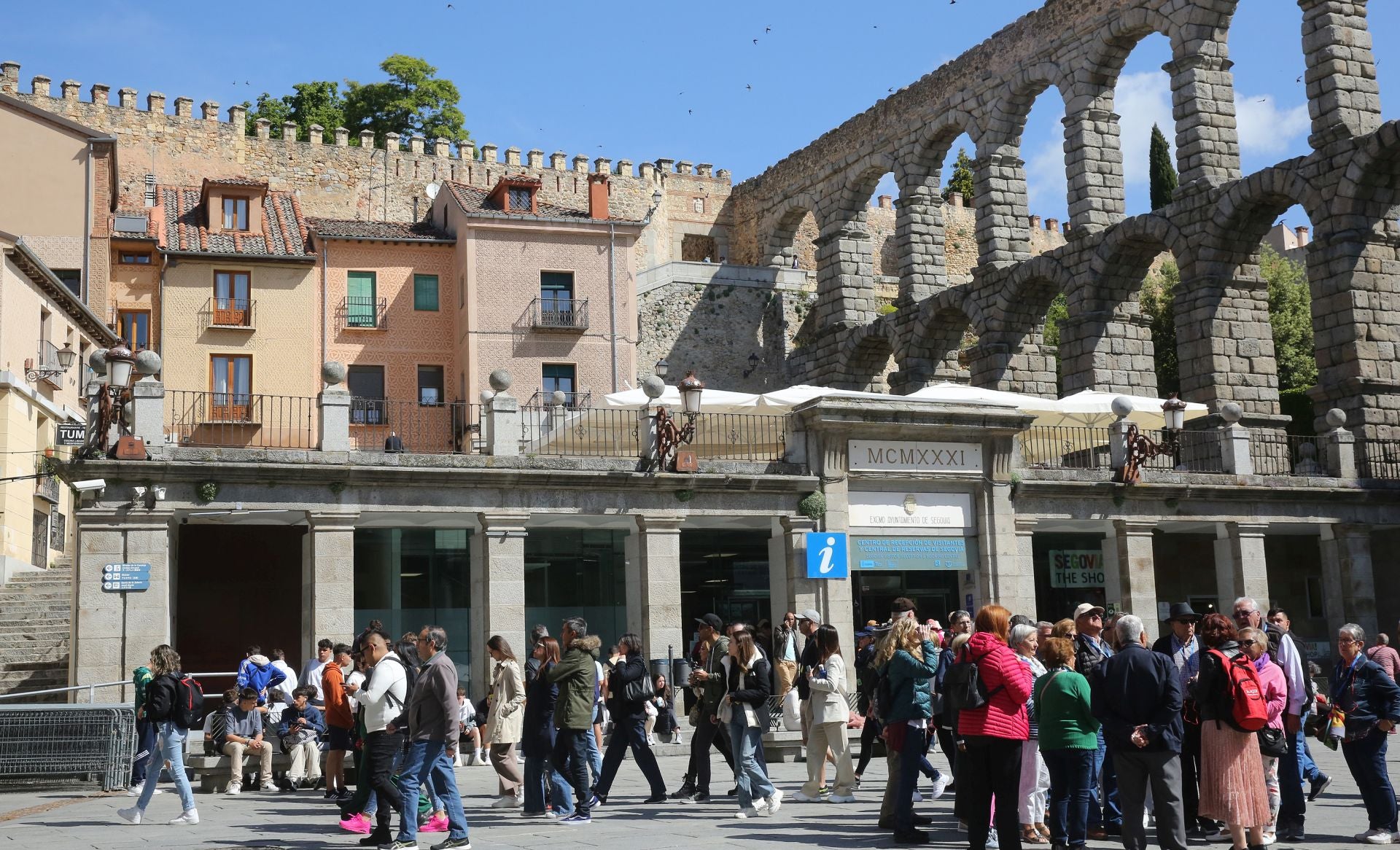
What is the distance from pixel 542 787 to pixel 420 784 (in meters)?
2.16

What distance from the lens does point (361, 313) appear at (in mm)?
39344

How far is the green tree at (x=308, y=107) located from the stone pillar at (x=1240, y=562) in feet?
137

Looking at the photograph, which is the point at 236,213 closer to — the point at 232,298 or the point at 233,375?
the point at 232,298

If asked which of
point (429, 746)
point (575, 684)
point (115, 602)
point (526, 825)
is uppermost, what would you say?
point (115, 602)

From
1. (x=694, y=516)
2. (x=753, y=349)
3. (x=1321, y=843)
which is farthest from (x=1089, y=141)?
(x=1321, y=843)

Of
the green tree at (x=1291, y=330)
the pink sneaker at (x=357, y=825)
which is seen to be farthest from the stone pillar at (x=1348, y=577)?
the green tree at (x=1291, y=330)

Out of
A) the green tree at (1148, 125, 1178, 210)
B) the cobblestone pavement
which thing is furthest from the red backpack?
the green tree at (1148, 125, 1178, 210)

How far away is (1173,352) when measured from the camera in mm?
47312

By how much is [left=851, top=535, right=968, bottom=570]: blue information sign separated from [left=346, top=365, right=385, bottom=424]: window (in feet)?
65.7

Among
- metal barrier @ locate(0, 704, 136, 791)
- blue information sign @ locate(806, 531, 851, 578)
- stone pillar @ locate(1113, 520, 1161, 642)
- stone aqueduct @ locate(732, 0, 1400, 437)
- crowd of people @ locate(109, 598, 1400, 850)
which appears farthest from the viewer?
stone aqueduct @ locate(732, 0, 1400, 437)

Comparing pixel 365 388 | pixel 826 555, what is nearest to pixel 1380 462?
pixel 826 555

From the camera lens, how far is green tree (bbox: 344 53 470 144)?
58.6m

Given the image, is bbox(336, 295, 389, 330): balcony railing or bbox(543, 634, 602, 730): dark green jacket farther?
bbox(336, 295, 389, 330): balcony railing

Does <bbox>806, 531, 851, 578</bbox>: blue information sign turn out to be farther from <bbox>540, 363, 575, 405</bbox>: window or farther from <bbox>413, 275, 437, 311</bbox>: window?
<bbox>413, 275, 437, 311</bbox>: window
